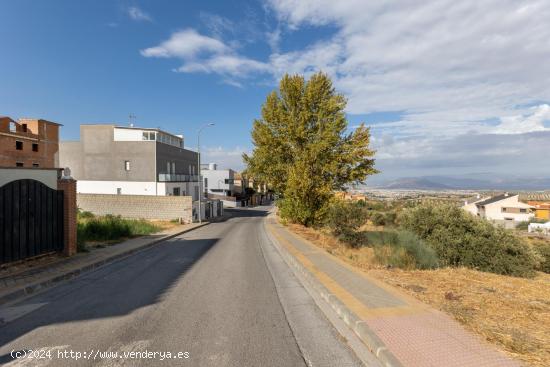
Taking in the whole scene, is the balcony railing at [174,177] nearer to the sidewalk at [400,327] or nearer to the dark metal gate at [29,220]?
the dark metal gate at [29,220]

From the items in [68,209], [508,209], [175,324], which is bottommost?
[508,209]

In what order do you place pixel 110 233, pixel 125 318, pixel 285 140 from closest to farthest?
pixel 125 318, pixel 110 233, pixel 285 140

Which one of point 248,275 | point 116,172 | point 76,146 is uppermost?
point 76,146

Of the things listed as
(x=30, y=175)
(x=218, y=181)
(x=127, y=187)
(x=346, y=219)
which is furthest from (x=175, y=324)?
(x=218, y=181)

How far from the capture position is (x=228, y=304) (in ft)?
20.4

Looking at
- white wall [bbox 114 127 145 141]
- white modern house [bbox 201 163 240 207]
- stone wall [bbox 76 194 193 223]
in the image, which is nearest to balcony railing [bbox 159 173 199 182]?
white wall [bbox 114 127 145 141]

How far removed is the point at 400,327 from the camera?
466cm

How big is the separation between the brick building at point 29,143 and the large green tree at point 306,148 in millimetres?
30340

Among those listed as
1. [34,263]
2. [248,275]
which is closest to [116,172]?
[34,263]

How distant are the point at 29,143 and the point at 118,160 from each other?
12798 mm

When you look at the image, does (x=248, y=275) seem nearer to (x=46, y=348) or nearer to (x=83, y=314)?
(x=83, y=314)

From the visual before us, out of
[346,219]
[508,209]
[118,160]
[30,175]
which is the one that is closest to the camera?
[30,175]

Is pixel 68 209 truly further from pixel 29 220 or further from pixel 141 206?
pixel 141 206

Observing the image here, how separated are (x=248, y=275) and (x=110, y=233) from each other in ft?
34.1
